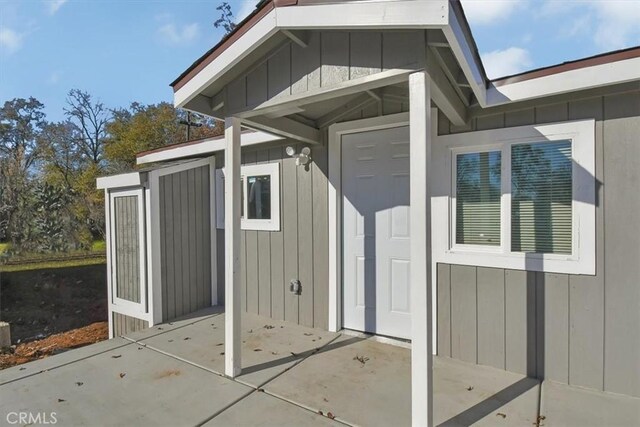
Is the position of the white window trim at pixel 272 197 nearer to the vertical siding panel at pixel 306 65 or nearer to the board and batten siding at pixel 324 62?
the board and batten siding at pixel 324 62

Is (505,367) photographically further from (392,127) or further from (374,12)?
(374,12)

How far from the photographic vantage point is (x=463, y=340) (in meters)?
3.02

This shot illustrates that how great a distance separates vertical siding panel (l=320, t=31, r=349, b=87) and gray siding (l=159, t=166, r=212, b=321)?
3044mm

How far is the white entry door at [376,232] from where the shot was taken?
A: 11.2 ft

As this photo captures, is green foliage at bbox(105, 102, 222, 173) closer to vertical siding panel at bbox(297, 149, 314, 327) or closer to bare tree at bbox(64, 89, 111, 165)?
bare tree at bbox(64, 89, 111, 165)

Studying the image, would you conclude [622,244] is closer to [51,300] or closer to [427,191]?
[427,191]

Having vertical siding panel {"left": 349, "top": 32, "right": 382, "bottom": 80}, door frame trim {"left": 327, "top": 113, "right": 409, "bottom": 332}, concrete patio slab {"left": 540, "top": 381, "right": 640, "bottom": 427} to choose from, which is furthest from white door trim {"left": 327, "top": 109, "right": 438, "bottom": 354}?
concrete patio slab {"left": 540, "top": 381, "right": 640, "bottom": 427}

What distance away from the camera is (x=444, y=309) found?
312 cm

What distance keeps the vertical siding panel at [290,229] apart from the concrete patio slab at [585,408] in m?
2.55

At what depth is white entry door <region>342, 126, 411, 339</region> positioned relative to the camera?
3.42m

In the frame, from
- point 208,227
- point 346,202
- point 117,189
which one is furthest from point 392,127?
point 117,189

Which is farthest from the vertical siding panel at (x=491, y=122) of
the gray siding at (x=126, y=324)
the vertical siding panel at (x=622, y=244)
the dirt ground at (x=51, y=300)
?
the dirt ground at (x=51, y=300)

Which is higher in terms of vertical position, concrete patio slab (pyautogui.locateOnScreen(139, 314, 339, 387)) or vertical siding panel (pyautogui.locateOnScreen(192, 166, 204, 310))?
vertical siding panel (pyautogui.locateOnScreen(192, 166, 204, 310))

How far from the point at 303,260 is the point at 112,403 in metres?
2.21
